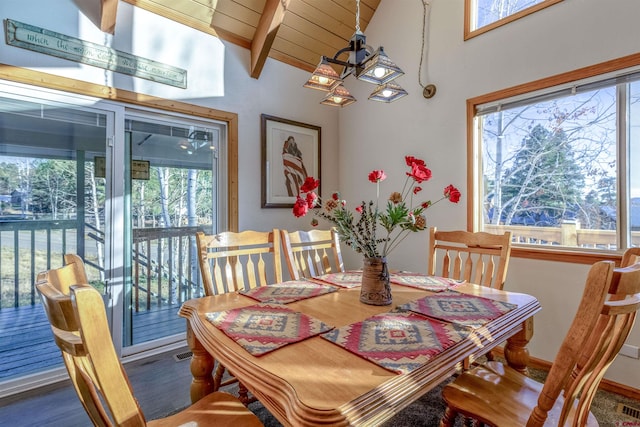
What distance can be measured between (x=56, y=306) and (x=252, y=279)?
131cm

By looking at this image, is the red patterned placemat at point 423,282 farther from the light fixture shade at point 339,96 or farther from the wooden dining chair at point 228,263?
the light fixture shade at point 339,96

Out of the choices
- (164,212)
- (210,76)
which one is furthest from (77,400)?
(210,76)

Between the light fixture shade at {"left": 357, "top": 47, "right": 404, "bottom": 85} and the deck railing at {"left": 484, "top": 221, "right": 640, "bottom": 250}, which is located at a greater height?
the light fixture shade at {"left": 357, "top": 47, "right": 404, "bottom": 85}

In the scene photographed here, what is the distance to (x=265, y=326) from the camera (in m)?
1.17

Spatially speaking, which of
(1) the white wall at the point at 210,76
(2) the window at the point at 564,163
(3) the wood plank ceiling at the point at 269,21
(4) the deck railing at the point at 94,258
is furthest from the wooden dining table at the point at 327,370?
(3) the wood plank ceiling at the point at 269,21

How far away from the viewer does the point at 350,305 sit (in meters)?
1.45

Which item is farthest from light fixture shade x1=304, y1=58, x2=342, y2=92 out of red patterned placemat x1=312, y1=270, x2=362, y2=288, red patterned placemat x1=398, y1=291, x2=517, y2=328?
red patterned placemat x1=398, y1=291, x2=517, y2=328

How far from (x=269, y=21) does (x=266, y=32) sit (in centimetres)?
9

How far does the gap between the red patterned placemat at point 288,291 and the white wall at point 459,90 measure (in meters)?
1.60

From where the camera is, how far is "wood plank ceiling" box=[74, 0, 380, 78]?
8.38 feet

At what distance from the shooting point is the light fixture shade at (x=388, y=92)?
1746 mm

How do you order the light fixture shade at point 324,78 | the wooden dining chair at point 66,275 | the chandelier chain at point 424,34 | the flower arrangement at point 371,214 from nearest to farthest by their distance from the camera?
the wooden dining chair at point 66,275 → the flower arrangement at point 371,214 → the light fixture shade at point 324,78 → the chandelier chain at point 424,34

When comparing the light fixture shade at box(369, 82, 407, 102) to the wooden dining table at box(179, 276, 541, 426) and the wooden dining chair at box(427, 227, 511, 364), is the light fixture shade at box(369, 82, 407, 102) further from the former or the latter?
the wooden dining table at box(179, 276, 541, 426)

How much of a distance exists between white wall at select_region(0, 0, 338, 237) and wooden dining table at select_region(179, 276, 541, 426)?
1832mm
